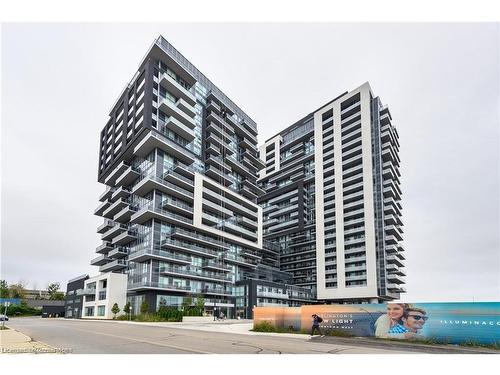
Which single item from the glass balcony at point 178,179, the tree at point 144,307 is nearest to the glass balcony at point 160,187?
the glass balcony at point 178,179

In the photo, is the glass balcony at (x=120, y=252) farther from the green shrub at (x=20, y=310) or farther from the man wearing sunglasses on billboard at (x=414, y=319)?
the man wearing sunglasses on billboard at (x=414, y=319)

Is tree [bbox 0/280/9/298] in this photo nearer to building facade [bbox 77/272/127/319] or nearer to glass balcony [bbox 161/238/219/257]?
building facade [bbox 77/272/127/319]

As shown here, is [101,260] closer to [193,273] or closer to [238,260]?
[193,273]

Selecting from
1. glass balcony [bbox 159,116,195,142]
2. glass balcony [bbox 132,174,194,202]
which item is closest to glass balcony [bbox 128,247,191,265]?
glass balcony [bbox 132,174,194,202]

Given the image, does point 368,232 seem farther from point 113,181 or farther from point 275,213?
point 113,181

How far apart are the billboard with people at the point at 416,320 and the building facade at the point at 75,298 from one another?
226ft

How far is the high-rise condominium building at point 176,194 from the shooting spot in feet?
232

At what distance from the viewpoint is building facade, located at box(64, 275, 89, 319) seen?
274 feet

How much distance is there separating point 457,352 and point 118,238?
68.8 m

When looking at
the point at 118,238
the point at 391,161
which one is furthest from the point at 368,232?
the point at 118,238

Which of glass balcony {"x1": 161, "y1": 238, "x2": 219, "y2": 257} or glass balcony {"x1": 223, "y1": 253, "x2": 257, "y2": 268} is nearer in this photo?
glass balcony {"x1": 161, "y1": 238, "x2": 219, "y2": 257}

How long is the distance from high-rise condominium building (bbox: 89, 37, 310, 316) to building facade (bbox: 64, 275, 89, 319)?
6056 mm

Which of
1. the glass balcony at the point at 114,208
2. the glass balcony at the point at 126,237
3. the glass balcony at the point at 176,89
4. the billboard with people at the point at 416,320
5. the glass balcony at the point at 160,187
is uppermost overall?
the glass balcony at the point at 176,89

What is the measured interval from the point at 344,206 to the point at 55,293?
4075 inches
